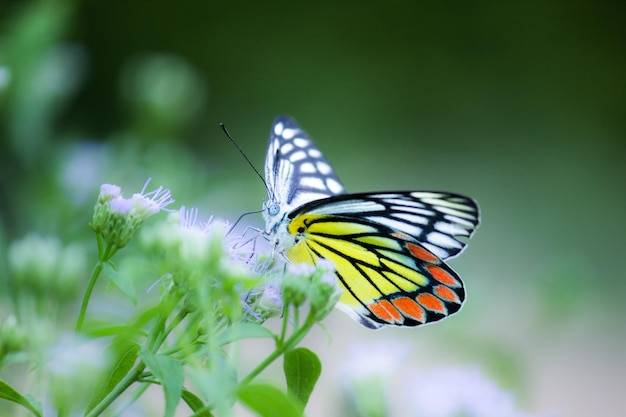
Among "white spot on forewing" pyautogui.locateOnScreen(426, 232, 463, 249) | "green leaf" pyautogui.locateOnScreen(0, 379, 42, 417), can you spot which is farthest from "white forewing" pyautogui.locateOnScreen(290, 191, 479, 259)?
"green leaf" pyautogui.locateOnScreen(0, 379, 42, 417)

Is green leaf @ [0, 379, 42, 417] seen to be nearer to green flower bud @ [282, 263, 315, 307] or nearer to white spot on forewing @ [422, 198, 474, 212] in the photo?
green flower bud @ [282, 263, 315, 307]

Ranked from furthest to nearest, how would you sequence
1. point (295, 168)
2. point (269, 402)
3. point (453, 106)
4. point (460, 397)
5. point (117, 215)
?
point (453, 106) → point (295, 168) → point (460, 397) → point (117, 215) → point (269, 402)

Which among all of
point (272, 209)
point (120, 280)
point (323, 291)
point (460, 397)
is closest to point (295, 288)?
point (323, 291)

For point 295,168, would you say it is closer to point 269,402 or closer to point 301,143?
point 301,143

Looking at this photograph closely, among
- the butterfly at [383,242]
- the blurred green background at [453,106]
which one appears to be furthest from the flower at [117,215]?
the blurred green background at [453,106]

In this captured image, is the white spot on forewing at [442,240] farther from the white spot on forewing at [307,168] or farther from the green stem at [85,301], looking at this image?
the green stem at [85,301]

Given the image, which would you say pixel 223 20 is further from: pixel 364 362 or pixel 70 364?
pixel 70 364
